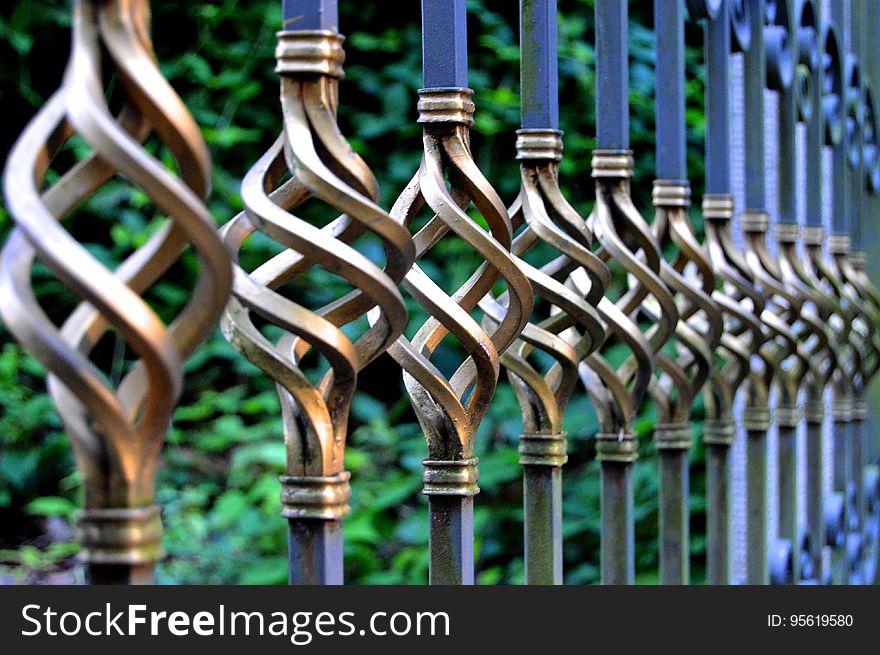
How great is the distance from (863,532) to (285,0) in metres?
1.70

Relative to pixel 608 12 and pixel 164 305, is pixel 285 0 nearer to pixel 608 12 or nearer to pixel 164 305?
pixel 608 12

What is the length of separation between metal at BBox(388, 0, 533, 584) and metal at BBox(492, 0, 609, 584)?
0.33 feet

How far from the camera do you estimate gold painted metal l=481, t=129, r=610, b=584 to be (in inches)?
33.4

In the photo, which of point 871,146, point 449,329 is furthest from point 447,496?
point 871,146

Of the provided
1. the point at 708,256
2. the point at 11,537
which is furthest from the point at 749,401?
the point at 11,537

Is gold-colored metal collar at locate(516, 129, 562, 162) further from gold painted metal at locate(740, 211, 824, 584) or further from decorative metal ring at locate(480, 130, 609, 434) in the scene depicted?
gold painted metal at locate(740, 211, 824, 584)

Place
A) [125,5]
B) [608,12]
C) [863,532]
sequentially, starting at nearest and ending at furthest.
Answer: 1. [125,5]
2. [608,12]
3. [863,532]

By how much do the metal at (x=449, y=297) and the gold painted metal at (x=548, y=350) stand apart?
108 mm

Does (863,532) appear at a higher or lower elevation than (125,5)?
lower

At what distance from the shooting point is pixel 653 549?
286 cm

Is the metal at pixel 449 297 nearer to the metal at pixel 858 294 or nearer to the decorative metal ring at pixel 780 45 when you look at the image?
the decorative metal ring at pixel 780 45

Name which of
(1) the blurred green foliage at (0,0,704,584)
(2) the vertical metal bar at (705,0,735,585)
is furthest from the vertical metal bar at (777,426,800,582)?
(1) the blurred green foliage at (0,0,704,584)

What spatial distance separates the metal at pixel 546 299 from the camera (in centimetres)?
84

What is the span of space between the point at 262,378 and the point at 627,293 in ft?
8.55
